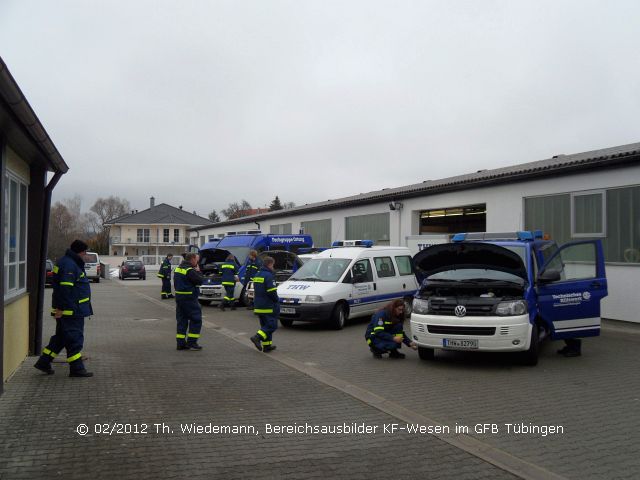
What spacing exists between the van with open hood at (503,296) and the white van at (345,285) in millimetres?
3393

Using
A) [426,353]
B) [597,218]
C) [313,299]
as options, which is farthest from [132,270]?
[426,353]

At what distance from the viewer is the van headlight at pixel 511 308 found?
26.8 feet

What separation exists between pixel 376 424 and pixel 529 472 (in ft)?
5.47

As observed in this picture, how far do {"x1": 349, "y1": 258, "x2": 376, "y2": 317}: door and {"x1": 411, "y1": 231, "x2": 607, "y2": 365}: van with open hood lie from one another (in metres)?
3.69

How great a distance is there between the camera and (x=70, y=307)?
286 inches

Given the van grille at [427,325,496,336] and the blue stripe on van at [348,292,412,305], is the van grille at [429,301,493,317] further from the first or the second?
the blue stripe on van at [348,292,412,305]

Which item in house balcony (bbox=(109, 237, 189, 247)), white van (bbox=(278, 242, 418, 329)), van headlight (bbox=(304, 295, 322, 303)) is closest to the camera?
van headlight (bbox=(304, 295, 322, 303))

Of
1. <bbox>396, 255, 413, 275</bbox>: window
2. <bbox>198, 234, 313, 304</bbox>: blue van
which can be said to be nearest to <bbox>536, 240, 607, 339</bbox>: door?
<bbox>396, 255, 413, 275</bbox>: window

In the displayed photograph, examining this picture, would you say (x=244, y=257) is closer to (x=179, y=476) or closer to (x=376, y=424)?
(x=376, y=424)

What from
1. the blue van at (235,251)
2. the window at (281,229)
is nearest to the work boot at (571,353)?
the blue van at (235,251)

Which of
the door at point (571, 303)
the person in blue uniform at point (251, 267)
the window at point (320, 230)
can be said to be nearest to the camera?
the door at point (571, 303)

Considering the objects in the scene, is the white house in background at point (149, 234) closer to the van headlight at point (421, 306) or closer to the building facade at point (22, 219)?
the building facade at point (22, 219)

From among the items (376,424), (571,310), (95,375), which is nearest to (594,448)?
(376,424)

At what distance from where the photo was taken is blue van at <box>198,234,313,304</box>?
60.2ft
